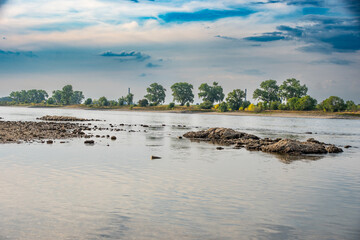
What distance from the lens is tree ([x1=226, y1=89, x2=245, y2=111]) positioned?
191 m

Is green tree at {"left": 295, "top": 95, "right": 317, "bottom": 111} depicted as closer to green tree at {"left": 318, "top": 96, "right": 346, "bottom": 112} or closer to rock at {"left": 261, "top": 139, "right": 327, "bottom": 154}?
green tree at {"left": 318, "top": 96, "right": 346, "bottom": 112}

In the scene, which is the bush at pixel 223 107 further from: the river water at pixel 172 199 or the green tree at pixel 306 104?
the river water at pixel 172 199

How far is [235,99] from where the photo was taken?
631 feet

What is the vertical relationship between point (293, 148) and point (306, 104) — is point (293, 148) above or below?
below

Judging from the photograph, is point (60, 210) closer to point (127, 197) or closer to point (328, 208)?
point (127, 197)

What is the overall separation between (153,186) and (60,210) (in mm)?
4493

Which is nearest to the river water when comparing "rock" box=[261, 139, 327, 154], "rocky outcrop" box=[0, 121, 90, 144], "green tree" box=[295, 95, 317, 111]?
"rock" box=[261, 139, 327, 154]

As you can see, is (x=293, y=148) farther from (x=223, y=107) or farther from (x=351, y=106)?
(x=223, y=107)

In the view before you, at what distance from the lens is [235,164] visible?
21.4m

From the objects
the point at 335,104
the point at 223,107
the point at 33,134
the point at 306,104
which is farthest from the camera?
the point at 223,107

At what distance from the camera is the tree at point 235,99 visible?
19138 cm

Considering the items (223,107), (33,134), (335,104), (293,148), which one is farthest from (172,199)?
(223,107)

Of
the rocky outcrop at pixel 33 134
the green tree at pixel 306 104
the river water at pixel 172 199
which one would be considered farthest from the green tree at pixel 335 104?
the river water at pixel 172 199

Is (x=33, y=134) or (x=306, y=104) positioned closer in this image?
(x=33, y=134)
